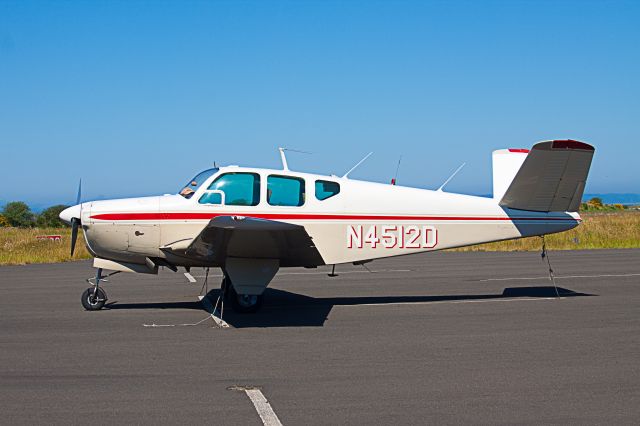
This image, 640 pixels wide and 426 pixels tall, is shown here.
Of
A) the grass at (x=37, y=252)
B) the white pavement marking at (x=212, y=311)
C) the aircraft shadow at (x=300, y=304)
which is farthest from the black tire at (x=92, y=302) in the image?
the grass at (x=37, y=252)

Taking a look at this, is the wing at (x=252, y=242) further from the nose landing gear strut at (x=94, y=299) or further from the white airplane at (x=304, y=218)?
the nose landing gear strut at (x=94, y=299)

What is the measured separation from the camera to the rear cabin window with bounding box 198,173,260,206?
1058 cm

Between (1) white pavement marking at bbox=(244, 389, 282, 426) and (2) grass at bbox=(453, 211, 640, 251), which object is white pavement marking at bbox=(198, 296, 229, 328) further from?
(2) grass at bbox=(453, 211, 640, 251)

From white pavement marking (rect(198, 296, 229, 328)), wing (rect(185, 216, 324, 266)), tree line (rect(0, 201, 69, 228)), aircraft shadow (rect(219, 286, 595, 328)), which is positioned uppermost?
wing (rect(185, 216, 324, 266))

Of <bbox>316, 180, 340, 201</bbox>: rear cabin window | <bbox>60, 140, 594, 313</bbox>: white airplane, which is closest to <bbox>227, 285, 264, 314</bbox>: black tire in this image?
<bbox>60, 140, 594, 313</bbox>: white airplane

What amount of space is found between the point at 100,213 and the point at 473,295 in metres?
6.25

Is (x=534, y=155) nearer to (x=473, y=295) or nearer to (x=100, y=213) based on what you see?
(x=473, y=295)

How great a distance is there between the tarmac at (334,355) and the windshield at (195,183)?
1.76 m

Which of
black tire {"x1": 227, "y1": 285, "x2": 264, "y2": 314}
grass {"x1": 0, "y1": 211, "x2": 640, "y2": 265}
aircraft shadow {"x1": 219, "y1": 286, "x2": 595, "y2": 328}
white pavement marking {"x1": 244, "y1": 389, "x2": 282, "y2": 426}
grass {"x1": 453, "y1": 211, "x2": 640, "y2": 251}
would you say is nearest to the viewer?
white pavement marking {"x1": 244, "y1": 389, "x2": 282, "y2": 426}

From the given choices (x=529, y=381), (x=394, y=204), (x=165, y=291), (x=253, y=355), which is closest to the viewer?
(x=529, y=381)

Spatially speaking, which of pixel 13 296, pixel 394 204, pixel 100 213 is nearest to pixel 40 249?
pixel 13 296

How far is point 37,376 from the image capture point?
681 cm

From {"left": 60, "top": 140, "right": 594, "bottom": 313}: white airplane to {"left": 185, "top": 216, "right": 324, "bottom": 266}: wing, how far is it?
0.03m

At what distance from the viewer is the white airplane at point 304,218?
34.3ft
